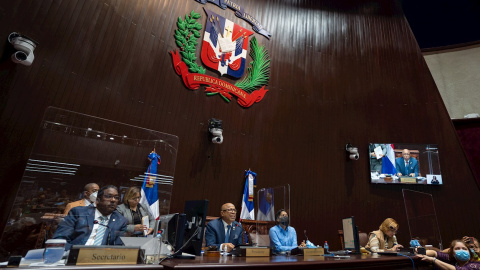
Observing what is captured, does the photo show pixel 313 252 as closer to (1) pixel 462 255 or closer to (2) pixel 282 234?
(2) pixel 282 234

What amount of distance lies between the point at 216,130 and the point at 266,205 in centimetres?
151

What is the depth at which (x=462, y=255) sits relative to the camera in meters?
2.45

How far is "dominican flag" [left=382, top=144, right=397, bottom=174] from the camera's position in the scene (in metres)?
5.61

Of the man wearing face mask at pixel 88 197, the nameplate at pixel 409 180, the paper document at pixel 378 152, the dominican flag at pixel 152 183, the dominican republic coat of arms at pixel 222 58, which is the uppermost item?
the dominican republic coat of arms at pixel 222 58

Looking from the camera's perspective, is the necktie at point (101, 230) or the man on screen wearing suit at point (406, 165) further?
the man on screen wearing suit at point (406, 165)

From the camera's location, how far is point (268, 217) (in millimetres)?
4391

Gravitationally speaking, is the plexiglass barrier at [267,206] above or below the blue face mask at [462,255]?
above

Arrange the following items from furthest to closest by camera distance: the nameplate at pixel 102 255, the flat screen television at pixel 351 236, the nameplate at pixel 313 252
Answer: the flat screen television at pixel 351 236 < the nameplate at pixel 313 252 < the nameplate at pixel 102 255

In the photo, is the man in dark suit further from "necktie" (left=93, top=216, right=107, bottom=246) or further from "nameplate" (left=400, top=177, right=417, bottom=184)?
"nameplate" (left=400, top=177, right=417, bottom=184)

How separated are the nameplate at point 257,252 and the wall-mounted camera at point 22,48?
2.91 metres

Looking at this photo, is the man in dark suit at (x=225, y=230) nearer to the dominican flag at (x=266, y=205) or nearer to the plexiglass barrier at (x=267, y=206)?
the plexiglass barrier at (x=267, y=206)

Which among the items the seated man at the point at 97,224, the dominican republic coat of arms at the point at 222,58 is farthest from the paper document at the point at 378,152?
the seated man at the point at 97,224

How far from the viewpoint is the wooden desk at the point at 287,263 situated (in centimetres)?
137

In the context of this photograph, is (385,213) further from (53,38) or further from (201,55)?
(53,38)
